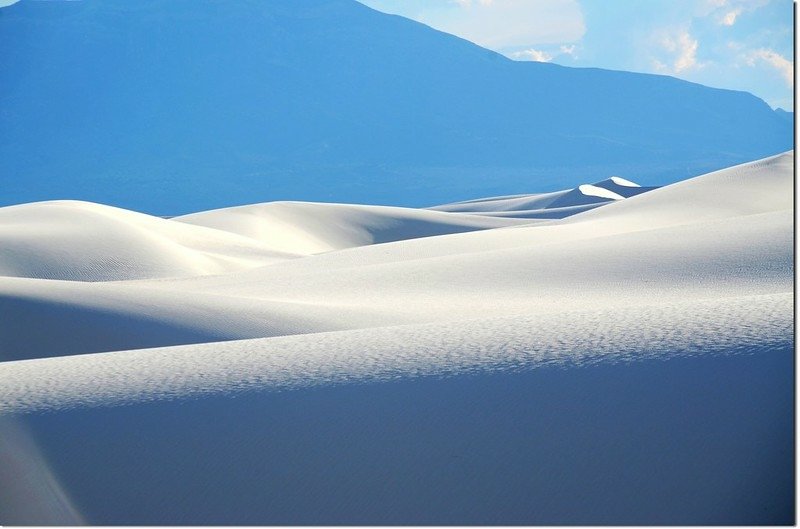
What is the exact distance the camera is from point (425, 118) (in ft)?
383

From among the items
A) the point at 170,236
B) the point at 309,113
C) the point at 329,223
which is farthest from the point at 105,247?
the point at 309,113

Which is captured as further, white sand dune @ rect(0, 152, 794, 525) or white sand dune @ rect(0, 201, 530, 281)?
white sand dune @ rect(0, 201, 530, 281)

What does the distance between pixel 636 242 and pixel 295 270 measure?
18.3 feet

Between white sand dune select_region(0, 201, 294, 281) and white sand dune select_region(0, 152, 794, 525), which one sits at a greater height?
white sand dune select_region(0, 201, 294, 281)

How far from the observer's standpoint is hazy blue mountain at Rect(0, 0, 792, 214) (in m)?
105

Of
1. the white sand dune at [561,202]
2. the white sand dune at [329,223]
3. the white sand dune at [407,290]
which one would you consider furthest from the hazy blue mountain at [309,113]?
the white sand dune at [407,290]

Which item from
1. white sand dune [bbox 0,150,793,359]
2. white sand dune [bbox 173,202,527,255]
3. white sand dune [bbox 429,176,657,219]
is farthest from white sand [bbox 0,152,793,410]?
white sand dune [bbox 429,176,657,219]

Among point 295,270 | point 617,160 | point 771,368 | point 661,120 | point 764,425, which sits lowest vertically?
point 764,425

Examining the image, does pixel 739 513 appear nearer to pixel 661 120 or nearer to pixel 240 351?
pixel 240 351

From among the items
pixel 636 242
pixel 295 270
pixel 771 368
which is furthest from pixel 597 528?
pixel 295 270

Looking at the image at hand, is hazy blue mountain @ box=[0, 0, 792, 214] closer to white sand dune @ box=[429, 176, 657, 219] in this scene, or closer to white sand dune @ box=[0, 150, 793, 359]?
white sand dune @ box=[429, 176, 657, 219]

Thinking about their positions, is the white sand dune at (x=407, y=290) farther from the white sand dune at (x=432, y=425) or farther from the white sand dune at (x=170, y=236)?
the white sand dune at (x=170, y=236)

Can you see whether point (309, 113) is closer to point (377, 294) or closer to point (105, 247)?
point (105, 247)

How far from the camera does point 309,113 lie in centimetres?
11850
